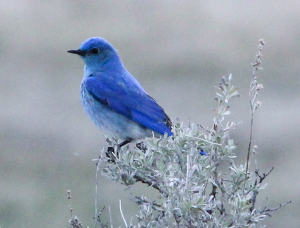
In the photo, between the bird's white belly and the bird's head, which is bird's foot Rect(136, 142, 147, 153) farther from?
the bird's head

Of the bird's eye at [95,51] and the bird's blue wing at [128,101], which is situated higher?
the bird's eye at [95,51]

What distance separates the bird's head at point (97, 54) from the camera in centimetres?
600

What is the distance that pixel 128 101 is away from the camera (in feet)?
19.0

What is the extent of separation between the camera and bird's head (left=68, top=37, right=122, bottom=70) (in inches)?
236

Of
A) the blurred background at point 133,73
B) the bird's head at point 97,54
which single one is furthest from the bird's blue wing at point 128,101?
the blurred background at point 133,73

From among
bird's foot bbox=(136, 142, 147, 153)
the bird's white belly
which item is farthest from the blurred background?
bird's foot bbox=(136, 142, 147, 153)

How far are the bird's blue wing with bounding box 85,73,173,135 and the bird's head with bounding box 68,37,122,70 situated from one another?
16 cm

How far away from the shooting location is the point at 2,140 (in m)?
10.1

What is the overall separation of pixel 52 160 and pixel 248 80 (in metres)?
4.86

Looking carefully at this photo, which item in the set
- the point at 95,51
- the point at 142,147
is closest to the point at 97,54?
the point at 95,51

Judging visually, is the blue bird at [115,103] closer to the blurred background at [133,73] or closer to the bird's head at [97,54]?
the bird's head at [97,54]

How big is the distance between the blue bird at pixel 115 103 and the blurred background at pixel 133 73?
1700 mm

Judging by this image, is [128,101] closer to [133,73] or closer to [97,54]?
[97,54]

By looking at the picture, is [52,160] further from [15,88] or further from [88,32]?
[88,32]
